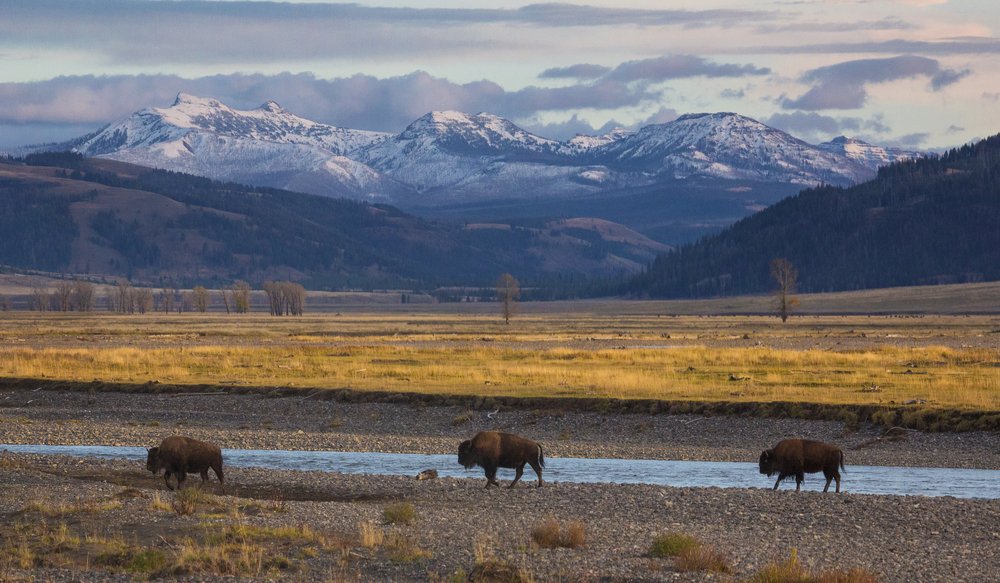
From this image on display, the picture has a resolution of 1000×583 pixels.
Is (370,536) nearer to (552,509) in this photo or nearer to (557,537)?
(557,537)

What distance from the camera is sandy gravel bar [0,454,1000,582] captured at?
62.8 ft

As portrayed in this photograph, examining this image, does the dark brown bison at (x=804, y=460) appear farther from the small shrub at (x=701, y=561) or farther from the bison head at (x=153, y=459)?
the bison head at (x=153, y=459)

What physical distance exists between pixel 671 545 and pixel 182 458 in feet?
39.8

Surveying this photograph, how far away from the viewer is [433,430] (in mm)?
42875

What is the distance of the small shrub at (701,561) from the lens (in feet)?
61.5

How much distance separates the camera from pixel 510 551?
2028cm

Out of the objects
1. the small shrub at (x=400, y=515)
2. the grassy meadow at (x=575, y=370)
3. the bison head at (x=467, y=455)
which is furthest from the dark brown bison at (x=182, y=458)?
the grassy meadow at (x=575, y=370)

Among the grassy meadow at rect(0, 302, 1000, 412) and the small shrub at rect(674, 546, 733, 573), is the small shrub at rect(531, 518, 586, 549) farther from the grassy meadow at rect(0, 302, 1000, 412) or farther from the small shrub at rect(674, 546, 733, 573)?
the grassy meadow at rect(0, 302, 1000, 412)

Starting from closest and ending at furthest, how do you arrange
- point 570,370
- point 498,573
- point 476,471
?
1. point 498,573
2. point 476,471
3. point 570,370

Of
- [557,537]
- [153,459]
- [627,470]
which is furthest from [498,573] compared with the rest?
[627,470]

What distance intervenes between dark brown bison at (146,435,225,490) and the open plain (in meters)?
0.74

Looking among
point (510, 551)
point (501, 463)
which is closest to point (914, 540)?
point (510, 551)

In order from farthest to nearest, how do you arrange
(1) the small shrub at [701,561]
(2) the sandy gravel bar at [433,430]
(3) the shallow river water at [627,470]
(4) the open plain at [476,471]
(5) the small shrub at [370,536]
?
(2) the sandy gravel bar at [433,430] < (3) the shallow river water at [627,470] < (5) the small shrub at [370,536] < (4) the open plain at [476,471] < (1) the small shrub at [701,561]

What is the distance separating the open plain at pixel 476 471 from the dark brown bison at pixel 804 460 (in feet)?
1.80
